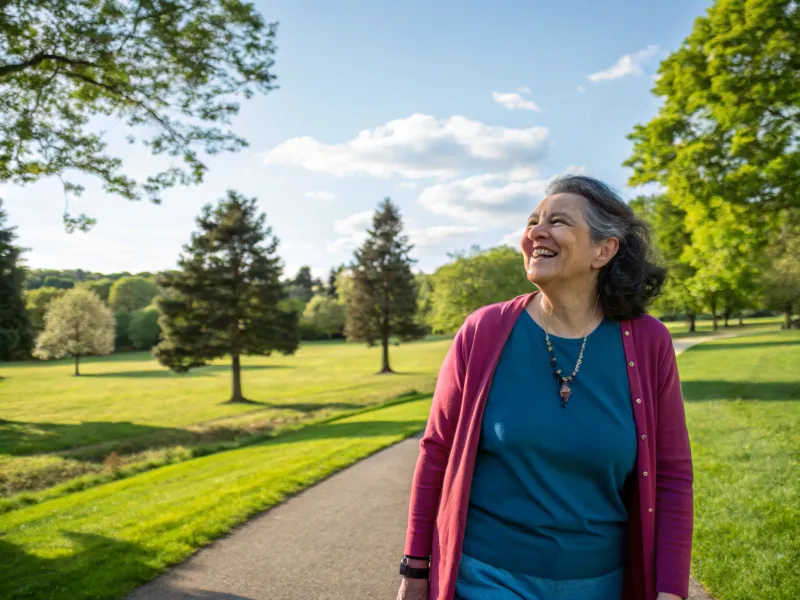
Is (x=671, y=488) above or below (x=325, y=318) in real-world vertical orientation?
below

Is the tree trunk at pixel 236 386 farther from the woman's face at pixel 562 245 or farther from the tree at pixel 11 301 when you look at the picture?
the woman's face at pixel 562 245

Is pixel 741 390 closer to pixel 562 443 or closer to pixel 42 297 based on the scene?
pixel 562 443

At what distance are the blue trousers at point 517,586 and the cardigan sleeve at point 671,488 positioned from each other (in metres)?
0.20

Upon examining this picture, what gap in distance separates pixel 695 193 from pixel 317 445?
9.55 metres

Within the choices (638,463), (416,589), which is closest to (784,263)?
(638,463)

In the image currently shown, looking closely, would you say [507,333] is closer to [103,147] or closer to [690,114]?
[103,147]

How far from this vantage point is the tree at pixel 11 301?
17.8m

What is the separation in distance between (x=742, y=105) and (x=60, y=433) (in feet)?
66.9

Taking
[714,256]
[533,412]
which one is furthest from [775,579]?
[714,256]

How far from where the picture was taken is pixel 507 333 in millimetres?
2242

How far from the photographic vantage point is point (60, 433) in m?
18.7

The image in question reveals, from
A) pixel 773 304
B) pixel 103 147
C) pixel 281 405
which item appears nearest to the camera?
pixel 103 147

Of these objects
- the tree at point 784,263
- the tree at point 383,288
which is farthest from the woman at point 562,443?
the tree at point 383,288

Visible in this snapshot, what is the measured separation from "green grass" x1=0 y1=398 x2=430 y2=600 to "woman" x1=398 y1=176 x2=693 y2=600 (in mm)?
4172
